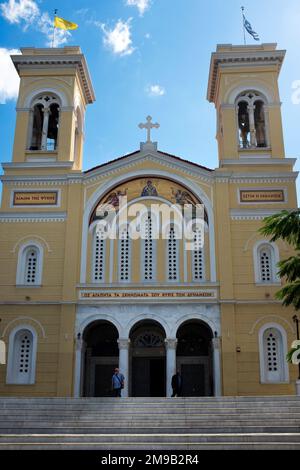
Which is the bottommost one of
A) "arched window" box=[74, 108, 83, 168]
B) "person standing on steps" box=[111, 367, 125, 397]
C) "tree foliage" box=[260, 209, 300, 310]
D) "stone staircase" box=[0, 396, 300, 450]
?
"stone staircase" box=[0, 396, 300, 450]

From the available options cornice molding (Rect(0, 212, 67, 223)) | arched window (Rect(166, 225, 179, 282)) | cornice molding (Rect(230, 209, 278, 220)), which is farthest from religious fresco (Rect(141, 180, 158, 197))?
cornice molding (Rect(0, 212, 67, 223))

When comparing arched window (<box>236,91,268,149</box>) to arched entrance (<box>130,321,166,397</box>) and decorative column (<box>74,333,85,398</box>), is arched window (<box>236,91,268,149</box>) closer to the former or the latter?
arched entrance (<box>130,321,166,397</box>)

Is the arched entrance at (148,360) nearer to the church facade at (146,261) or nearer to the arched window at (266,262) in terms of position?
the church facade at (146,261)

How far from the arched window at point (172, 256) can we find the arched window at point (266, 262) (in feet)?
12.6

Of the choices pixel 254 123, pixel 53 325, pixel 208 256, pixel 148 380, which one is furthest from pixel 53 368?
pixel 254 123

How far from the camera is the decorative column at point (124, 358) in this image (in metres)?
26.2

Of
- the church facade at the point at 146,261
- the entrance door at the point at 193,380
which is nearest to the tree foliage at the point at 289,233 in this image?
the church facade at the point at 146,261

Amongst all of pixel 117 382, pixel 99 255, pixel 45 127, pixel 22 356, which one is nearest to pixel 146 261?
pixel 99 255

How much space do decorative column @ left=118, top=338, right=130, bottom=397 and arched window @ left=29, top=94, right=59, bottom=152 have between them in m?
11.3

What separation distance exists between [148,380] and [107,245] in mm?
7099

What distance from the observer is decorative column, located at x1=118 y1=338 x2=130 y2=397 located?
86.1ft

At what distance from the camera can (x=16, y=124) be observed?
31469 mm
